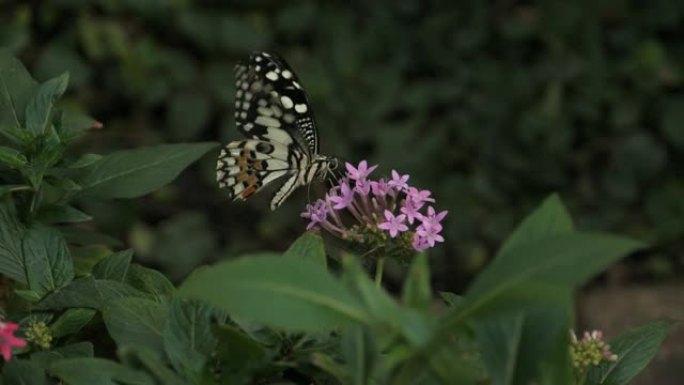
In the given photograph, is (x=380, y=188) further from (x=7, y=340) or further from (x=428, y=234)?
(x=7, y=340)

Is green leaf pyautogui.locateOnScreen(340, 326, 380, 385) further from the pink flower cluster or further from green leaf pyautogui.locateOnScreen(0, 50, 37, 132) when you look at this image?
green leaf pyautogui.locateOnScreen(0, 50, 37, 132)

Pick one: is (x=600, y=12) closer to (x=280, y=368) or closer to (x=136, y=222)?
(x=136, y=222)

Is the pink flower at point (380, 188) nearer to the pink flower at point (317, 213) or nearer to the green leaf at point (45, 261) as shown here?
the pink flower at point (317, 213)

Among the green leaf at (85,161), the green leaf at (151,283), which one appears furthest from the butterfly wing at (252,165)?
the green leaf at (151,283)

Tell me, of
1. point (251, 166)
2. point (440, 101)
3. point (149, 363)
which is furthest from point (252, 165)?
point (440, 101)

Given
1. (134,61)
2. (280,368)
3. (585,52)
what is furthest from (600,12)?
(280,368)

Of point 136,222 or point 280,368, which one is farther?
point 136,222
